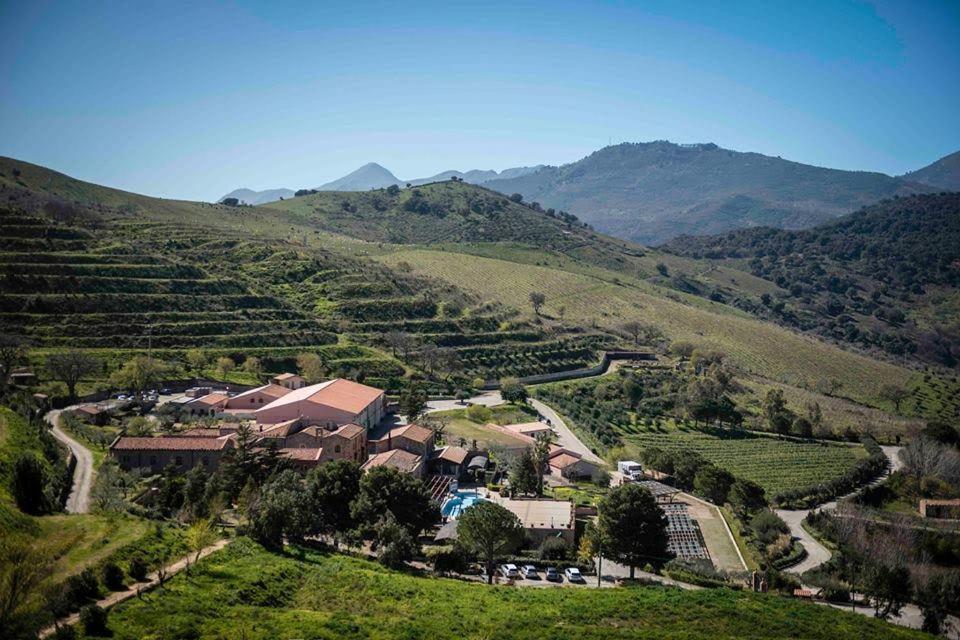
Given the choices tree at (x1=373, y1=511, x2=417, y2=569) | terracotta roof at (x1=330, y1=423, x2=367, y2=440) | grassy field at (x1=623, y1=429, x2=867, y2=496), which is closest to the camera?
tree at (x1=373, y1=511, x2=417, y2=569)

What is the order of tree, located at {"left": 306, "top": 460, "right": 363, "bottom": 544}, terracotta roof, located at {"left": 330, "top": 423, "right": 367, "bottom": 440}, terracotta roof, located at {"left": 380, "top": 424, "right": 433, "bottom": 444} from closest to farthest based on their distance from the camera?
1. tree, located at {"left": 306, "top": 460, "right": 363, "bottom": 544}
2. terracotta roof, located at {"left": 330, "top": 423, "right": 367, "bottom": 440}
3. terracotta roof, located at {"left": 380, "top": 424, "right": 433, "bottom": 444}

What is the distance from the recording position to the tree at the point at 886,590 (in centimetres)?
2912

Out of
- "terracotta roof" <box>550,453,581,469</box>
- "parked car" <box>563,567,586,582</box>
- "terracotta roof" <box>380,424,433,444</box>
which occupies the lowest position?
"parked car" <box>563,567,586,582</box>

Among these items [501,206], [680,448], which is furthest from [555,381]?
[501,206]

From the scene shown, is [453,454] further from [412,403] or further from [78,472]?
[78,472]

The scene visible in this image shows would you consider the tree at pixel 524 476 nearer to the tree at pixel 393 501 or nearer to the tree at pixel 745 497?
the tree at pixel 393 501

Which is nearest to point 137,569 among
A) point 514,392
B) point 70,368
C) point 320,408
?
point 320,408

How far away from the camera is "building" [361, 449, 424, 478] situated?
40.0 meters

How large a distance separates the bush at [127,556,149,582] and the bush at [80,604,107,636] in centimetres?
334

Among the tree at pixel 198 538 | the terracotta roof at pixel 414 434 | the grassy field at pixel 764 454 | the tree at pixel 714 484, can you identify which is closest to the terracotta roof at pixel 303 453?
the terracotta roof at pixel 414 434

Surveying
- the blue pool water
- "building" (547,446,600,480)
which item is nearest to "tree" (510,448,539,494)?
the blue pool water

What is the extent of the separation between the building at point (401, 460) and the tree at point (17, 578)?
888 inches

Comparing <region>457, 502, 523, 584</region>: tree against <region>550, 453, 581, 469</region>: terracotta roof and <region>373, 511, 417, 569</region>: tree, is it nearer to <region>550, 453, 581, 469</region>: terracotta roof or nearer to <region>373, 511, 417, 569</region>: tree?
<region>373, 511, 417, 569</region>: tree

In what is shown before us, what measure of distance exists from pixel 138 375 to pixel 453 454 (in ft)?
74.2
